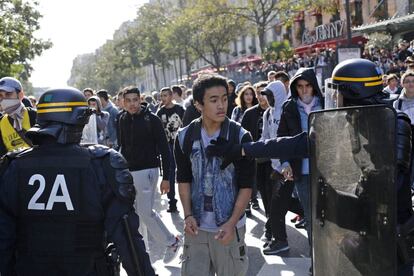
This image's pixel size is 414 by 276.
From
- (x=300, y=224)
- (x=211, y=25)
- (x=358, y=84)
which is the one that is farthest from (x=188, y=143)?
(x=211, y=25)

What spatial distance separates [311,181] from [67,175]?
1.13 metres

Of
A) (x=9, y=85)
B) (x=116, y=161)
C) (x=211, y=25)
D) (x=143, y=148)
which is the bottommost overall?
(x=143, y=148)

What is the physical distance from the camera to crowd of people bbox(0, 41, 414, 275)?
3.39 metres

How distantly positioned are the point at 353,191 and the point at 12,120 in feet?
11.9

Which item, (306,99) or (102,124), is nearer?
(306,99)

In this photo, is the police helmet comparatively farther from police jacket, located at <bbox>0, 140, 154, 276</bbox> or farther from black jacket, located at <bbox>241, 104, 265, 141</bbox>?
black jacket, located at <bbox>241, 104, 265, 141</bbox>

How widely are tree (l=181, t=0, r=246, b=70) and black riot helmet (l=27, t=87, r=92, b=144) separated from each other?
27609 millimetres

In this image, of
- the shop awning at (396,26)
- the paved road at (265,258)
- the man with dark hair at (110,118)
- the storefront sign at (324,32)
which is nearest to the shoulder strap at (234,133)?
the paved road at (265,258)

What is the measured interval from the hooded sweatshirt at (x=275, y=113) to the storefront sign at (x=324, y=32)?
96.8ft

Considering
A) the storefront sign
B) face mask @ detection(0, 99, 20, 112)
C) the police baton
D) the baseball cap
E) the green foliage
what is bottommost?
the police baton

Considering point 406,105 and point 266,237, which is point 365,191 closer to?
point 266,237

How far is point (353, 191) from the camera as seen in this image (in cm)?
249

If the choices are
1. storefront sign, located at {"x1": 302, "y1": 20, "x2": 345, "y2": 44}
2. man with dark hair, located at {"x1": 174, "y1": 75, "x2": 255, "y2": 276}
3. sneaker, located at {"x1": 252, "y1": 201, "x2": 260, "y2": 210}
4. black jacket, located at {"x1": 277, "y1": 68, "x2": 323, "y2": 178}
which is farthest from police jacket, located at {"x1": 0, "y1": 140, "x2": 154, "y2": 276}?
storefront sign, located at {"x1": 302, "y1": 20, "x2": 345, "y2": 44}

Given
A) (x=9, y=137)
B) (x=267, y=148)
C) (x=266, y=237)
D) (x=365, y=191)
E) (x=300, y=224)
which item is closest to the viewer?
(x=365, y=191)
